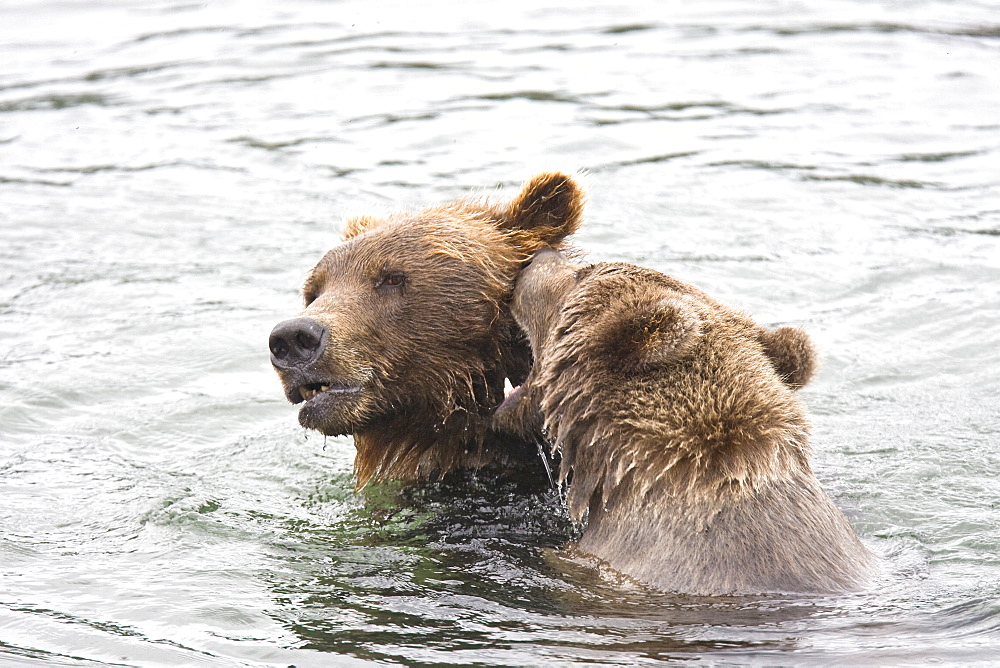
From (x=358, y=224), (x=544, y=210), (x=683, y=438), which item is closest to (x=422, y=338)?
(x=544, y=210)

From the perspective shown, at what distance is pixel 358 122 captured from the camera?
51.4 ft

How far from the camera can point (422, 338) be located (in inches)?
260

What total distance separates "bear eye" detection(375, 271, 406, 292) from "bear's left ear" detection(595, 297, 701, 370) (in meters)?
1.19

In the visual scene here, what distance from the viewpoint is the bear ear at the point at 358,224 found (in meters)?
7.40

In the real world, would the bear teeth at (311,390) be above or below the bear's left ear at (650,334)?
below

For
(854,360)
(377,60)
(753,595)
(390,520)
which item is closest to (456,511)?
(390,520)

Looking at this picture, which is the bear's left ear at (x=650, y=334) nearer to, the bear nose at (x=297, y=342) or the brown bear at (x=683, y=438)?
the brown bear at (x=683, y=438)

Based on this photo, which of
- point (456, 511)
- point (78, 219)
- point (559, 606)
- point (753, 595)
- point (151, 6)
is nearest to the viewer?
point (753, 595)

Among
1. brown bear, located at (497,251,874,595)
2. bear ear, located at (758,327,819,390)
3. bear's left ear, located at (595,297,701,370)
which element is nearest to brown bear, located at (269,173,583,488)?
brown bear, located at (497,251,874,595)

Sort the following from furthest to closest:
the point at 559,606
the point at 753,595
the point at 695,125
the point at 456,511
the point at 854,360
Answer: the point at 695,125 → the point at 854,360 → the point at 456,511 → the point at 559,606 → the point at 753,595

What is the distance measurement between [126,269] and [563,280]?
639 cm

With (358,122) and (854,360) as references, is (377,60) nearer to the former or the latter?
(358,122)

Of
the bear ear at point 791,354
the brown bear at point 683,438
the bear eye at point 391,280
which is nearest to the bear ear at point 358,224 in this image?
the bear eye at point 391,280

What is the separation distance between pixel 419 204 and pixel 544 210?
5837 millimetres
